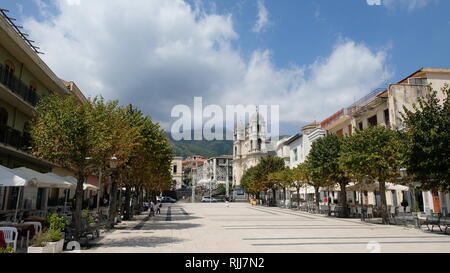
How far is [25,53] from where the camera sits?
800 inches

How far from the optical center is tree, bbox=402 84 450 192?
15125 mm

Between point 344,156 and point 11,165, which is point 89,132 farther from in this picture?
point 344,156

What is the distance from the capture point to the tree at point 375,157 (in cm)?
2048

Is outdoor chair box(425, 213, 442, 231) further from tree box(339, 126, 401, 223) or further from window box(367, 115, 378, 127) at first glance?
window box(367, 115, 378, 127)

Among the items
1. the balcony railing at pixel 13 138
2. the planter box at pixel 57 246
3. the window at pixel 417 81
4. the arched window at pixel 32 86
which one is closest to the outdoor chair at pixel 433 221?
the window at pixel 417 81

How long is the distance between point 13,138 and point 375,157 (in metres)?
23.1

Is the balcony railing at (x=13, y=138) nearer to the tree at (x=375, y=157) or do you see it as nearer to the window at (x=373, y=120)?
the tree at (x=375, y=157)

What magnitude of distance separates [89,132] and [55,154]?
1505mm

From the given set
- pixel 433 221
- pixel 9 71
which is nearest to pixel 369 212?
pixel 433 221

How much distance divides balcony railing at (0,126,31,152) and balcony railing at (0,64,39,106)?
90.8 inches

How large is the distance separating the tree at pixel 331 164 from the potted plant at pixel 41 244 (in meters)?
22.0

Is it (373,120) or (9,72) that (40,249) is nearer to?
(9,72)

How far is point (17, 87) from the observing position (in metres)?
20.8

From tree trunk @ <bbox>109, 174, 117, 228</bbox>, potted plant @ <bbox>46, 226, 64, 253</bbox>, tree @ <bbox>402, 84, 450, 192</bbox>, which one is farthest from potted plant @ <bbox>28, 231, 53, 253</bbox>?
tree @ <bbox>402, 84, 450, 192</bbox>
